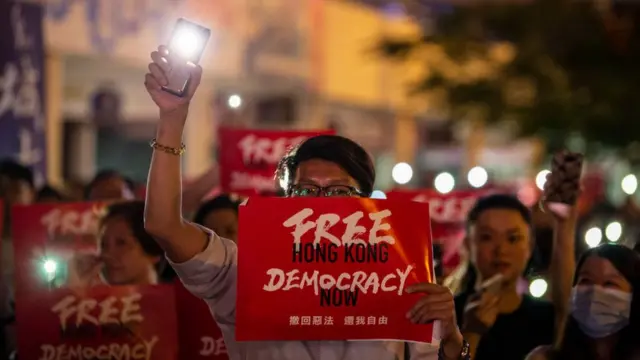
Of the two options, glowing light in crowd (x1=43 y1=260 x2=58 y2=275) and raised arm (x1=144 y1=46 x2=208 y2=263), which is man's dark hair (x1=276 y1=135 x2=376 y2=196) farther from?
glowing light in crowd (x1=43 y1=260 x2=58 y2=275)

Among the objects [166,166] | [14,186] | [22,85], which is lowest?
[14,186]

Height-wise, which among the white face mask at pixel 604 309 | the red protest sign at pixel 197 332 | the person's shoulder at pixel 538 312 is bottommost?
the red protest sign at pixel 197 332

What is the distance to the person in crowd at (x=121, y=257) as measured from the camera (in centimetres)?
572

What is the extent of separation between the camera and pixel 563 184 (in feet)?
18.8

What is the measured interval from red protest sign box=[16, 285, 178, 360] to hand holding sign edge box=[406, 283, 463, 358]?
181 cm

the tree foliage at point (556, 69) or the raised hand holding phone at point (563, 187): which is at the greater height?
the tree foliage at point (556, 69)

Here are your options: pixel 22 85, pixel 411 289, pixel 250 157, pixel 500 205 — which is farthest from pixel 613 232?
pixel 22 85

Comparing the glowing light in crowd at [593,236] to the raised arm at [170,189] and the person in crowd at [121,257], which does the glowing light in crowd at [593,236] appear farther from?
the raised arm at [170,189]

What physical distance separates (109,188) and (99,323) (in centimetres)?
288

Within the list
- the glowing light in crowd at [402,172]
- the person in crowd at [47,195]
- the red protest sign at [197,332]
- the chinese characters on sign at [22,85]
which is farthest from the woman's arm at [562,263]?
the chinese characters on sign at [22,85]

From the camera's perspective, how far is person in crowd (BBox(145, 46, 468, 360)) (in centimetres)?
352

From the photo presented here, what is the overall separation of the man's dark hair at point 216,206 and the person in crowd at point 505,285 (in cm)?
124

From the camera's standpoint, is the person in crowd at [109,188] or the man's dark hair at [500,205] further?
the person in crowd at [109,188]

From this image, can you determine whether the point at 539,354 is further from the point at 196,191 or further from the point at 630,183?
the point at 630,183
